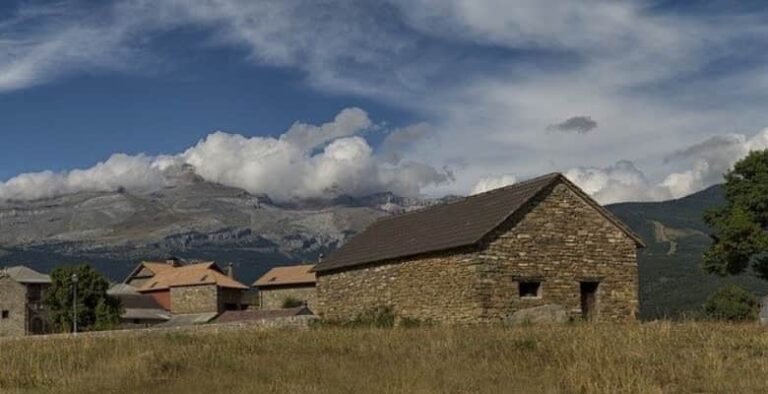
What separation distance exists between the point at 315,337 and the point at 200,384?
6.29m

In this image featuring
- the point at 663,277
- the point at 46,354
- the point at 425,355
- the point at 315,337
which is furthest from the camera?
the point at 663,277

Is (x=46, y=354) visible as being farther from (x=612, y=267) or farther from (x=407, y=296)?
(x=612, y=267)

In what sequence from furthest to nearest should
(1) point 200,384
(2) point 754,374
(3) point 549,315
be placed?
(3) point 549,315
(1) point 200,384
(2) point 754,374

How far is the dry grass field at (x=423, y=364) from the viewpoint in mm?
13469

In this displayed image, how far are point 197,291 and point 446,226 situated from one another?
71461 millimetres

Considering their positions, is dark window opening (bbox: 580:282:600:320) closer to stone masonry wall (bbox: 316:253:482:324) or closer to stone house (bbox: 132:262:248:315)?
stone masonry wall (bbox: 316:253:482:324)

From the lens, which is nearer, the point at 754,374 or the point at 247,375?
the point at 754,374

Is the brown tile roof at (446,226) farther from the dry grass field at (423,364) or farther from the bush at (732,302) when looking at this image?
the bush at (732,302)

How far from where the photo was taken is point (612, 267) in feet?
116

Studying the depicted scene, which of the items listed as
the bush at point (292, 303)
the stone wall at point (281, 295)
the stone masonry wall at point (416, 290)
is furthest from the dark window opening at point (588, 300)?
the stone wall at point (281, 295)

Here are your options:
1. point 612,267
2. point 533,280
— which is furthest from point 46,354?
point 612,267

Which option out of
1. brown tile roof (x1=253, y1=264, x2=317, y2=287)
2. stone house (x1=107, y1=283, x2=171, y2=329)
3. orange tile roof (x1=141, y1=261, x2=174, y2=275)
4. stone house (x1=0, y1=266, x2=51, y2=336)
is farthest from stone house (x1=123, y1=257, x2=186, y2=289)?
stone house (x1=0, y1=266, x2=51, y2=336)

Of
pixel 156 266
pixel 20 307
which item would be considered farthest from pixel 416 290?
pixel 156 266

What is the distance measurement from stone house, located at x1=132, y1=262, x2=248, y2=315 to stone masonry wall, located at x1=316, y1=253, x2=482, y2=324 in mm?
61836
